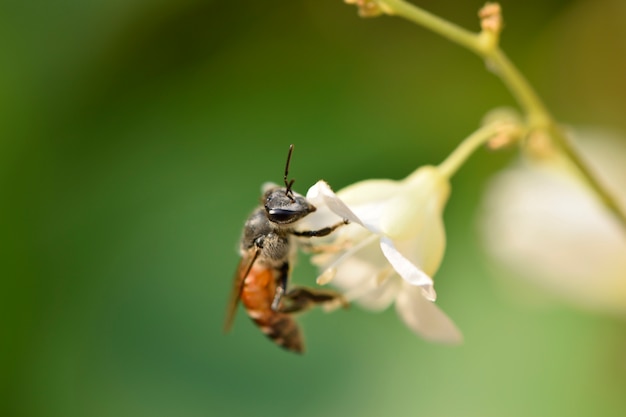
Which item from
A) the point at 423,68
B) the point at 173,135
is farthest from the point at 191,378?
the point at 423,68

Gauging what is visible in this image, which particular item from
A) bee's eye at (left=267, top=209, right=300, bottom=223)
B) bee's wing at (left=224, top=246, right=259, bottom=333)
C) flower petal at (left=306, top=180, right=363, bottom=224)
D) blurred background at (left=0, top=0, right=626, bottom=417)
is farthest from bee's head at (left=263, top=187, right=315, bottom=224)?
blurred background at (left=0, top=0, right=626, bottom=417)

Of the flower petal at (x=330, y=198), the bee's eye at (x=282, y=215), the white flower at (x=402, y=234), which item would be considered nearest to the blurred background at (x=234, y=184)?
the white flower at (x=402, y=234)

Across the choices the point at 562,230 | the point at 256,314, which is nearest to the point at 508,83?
the point at 256,314

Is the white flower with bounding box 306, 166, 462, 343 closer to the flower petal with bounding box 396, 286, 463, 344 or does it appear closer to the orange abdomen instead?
the flower petal with bounding box 396, 286, 463, 344

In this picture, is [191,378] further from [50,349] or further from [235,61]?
[235,61]

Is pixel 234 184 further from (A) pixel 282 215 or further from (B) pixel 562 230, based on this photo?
(A) pixel 282 215
